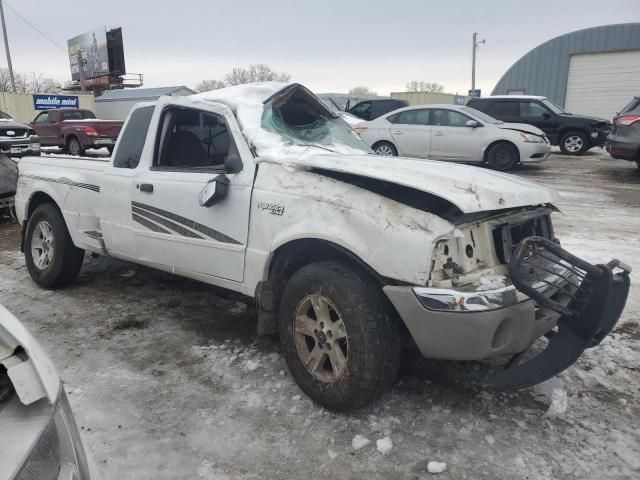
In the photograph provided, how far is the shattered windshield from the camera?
3.59 m

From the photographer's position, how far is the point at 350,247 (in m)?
2.57

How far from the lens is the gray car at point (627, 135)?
1043 centimetres

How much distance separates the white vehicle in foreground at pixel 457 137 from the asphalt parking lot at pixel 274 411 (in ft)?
26.1

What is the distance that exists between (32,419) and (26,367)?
15cm

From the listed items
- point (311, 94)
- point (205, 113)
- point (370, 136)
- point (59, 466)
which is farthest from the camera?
point (370, 136)

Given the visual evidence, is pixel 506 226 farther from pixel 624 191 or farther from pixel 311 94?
pixel 624 191

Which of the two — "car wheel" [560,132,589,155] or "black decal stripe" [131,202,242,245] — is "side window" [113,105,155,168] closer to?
"black decal stripe" [131,202,242,245]

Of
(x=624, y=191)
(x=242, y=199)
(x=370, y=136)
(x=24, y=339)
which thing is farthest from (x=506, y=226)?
(x=370, y=136)

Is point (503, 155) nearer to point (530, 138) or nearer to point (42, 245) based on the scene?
point (530, 138)

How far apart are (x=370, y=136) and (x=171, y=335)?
32.5 feet

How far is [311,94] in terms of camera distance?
404cm

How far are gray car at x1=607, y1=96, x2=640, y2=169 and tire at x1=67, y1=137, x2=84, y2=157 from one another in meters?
15.5

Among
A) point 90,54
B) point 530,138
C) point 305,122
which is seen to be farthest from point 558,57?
point 90,54

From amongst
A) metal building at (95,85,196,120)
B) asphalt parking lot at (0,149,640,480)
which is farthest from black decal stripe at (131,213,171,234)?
metal building at (95,85,196,120)
